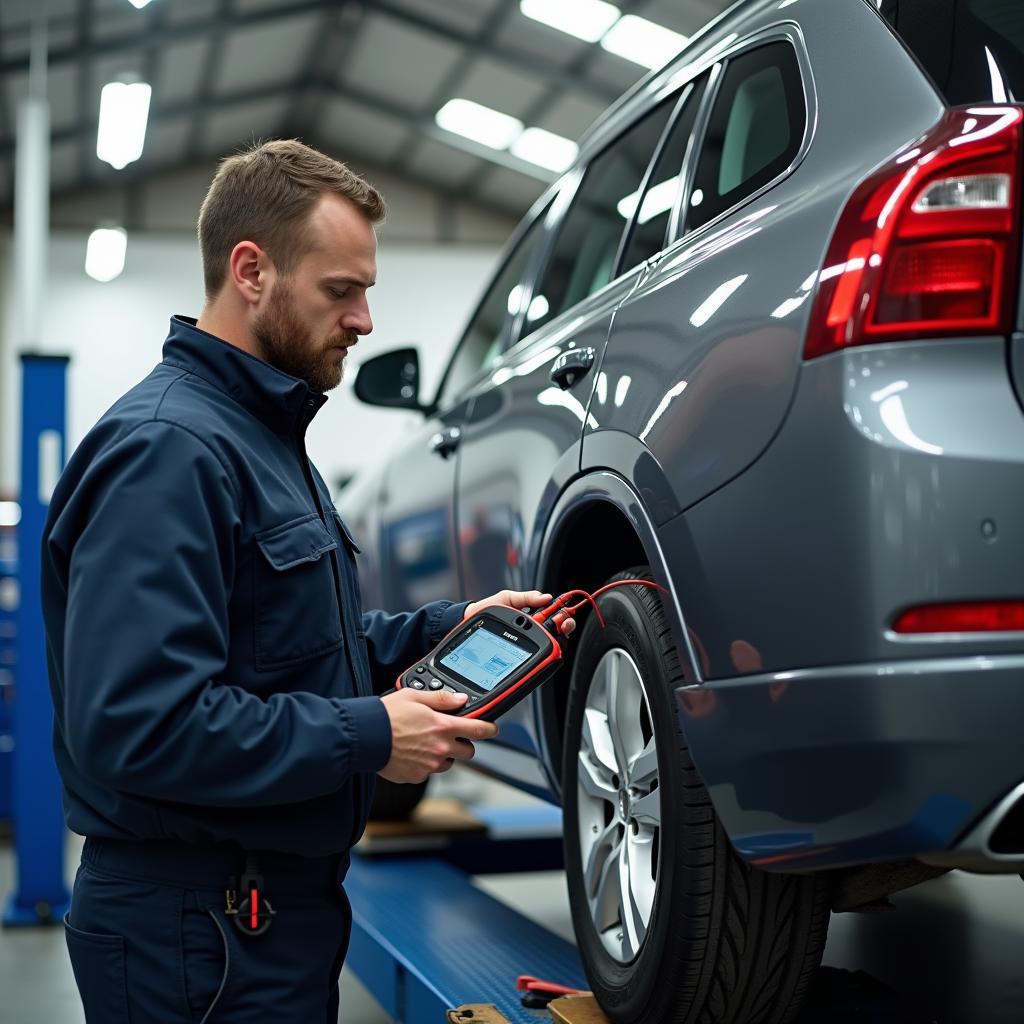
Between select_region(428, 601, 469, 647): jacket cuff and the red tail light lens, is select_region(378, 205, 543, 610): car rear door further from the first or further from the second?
the red tail light lens

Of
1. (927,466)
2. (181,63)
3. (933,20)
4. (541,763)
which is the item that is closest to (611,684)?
(541,763)

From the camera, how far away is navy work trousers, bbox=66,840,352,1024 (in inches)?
55.1

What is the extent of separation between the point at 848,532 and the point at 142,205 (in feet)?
50.6

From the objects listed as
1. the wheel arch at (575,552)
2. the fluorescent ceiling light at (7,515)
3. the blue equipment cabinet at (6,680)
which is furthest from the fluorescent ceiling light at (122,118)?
the wheel arch at (575,552)

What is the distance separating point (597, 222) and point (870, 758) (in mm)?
1618

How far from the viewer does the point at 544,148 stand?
1389cm

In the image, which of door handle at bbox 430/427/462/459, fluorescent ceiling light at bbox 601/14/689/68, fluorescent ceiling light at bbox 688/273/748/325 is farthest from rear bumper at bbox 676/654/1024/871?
fluorescent ceiling light at bbox 601/14/689/68

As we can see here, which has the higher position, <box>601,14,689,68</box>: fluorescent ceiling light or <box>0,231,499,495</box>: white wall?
<box>601,14,689,68</box>: fluorescent ceiling light

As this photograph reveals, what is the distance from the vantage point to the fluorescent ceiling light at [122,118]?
798 cm

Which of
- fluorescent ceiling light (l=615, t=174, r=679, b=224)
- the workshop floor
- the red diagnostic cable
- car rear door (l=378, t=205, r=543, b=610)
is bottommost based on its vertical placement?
the workshop floor

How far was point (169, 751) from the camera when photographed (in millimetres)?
1260

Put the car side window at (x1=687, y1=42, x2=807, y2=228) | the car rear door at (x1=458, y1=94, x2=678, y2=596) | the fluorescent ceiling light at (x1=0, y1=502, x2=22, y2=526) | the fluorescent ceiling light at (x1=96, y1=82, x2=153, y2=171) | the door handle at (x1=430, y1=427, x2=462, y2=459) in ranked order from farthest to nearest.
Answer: the fluorescent ceiling light at (x1=0, y1=502, x2=22, y2=526)
the fluorescent ceiling light at (x1=96, y1=82, x2=153, y2=171)
the door handle at (x1=430, y1=427, x2=462, y2=459)
the car rear door at (x1=458, y1=94, x2=678, y2=596)
the car side window at (x1=687, y1=42, x2=807, y2=228)

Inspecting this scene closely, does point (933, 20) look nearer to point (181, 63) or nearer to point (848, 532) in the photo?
point (848, 532)

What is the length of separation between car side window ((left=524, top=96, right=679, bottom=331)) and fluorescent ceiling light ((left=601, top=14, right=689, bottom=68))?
8410mm
